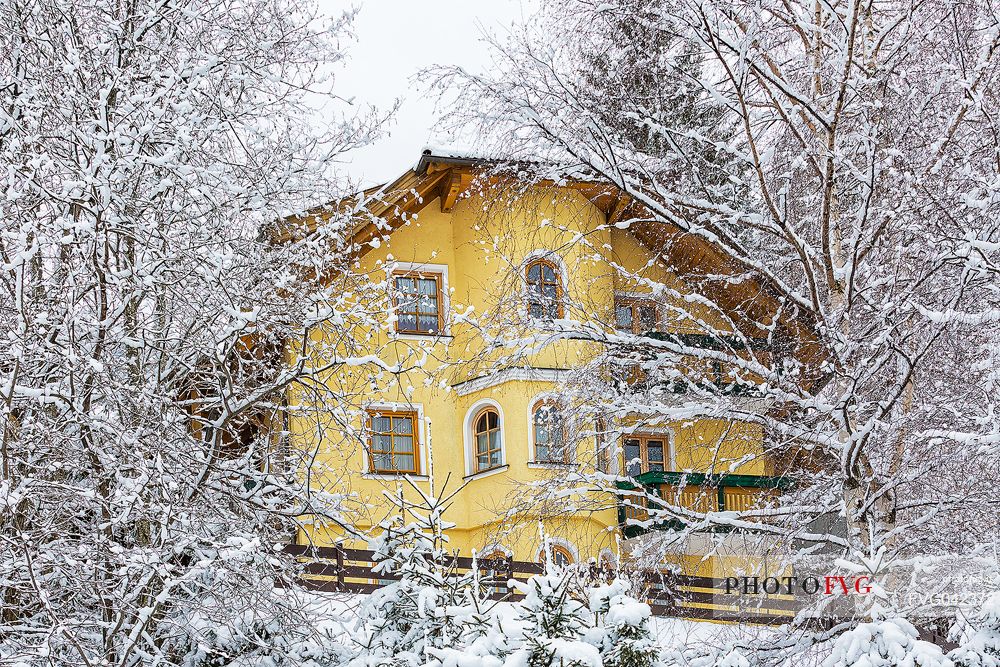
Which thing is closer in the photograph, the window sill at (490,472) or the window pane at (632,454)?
the window sill at (490,472)

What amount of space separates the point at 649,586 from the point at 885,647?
11.0 feet

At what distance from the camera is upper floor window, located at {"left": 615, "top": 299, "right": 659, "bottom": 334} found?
1717 centimetres

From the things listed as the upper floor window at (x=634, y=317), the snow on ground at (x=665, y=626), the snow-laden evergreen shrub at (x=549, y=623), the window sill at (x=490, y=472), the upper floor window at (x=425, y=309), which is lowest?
the snow on ground at (x=665, y=626)

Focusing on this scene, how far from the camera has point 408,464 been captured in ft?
67.1

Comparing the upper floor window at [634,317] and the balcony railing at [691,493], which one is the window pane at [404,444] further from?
the upper floor window at [634,317]

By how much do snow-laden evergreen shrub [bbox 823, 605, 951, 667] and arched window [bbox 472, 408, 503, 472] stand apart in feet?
39.9

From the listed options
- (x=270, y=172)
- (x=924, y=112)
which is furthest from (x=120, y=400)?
(x=924, y=112)

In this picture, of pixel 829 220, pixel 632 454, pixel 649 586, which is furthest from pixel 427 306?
pixel 829 220

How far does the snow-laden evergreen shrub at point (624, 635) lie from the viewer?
7.27 metres

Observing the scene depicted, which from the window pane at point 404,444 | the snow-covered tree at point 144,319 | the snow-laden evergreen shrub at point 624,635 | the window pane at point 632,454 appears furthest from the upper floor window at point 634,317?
the snow-laden evergreen shrub at point 624,635

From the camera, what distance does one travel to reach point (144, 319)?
9.99 metres

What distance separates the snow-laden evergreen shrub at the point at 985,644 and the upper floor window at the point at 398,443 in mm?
12488

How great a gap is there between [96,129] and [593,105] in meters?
4.97

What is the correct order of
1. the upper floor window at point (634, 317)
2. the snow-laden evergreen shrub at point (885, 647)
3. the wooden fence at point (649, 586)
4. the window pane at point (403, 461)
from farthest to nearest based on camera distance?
the window pane at point (403, 461) → the upper floor window at point (634, 317) → the wooden fence at point (649, 586) → the snow-laden evergreen shrub at point (885, 647)
